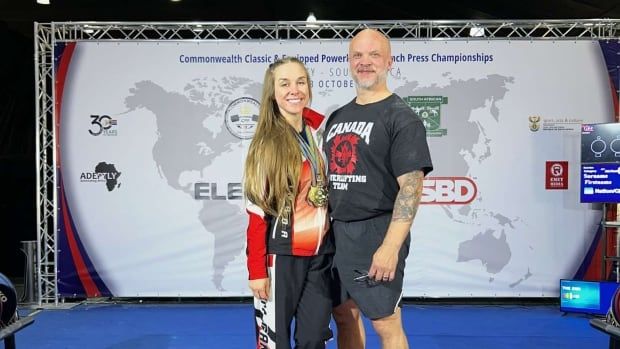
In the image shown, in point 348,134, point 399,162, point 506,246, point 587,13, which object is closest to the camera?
point 399,162

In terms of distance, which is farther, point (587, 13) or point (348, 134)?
point (587, 13)

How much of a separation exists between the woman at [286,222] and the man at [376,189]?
9 cm

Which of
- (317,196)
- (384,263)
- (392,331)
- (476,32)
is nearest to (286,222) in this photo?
(317,196)

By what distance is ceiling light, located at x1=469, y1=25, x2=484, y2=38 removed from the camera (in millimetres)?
4719

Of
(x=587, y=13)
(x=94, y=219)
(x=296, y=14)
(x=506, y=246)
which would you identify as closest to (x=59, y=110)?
(x=94, y=219)

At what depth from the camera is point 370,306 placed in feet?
6.32

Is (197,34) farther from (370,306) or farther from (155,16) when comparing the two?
(155,16)

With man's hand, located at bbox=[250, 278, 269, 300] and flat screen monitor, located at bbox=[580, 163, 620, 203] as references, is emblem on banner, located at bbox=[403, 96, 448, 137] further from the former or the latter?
man's hand, located at bbox=[250, 278, 269, 300]

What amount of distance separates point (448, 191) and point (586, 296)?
1375 mm

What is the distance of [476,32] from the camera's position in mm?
4930

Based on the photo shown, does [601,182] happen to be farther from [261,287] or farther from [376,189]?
[261,287]

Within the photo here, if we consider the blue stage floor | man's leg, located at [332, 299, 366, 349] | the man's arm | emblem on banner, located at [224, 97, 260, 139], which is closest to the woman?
man's leg, located at [332, 299, 366, 349]

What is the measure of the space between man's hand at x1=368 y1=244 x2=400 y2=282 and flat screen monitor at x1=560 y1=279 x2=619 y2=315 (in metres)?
3.05

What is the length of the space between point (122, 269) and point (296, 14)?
5.95m
